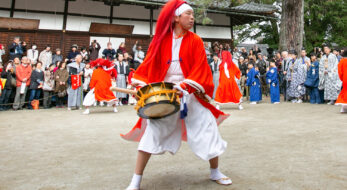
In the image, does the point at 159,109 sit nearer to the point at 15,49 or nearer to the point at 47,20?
the point at 15,49

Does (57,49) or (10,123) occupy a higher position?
(57,49)

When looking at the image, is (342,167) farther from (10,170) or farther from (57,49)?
(57,49)

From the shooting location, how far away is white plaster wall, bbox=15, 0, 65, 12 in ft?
43.0

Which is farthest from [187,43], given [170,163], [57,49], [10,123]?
[57,49]

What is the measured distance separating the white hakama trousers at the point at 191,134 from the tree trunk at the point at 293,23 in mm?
11816

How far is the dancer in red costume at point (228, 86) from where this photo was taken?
918cm

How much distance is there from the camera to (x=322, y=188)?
2.49m

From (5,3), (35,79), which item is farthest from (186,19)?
(5,3)

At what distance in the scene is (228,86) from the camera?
923cm

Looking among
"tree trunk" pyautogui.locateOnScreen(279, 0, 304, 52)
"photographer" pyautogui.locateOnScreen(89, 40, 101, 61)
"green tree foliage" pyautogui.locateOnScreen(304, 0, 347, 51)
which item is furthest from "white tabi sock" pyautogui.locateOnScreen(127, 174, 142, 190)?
"green tree foliage" pyautogui.locateOnScreen(304, 0, 347, 51)

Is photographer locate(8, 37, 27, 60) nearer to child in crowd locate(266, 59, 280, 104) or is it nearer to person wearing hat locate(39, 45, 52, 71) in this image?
person wearing hat locate(39, 45, 52, 71)

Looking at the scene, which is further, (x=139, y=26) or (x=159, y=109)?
(x=139, y=26)

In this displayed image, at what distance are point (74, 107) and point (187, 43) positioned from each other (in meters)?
8.87

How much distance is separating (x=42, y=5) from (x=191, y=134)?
12915mm
